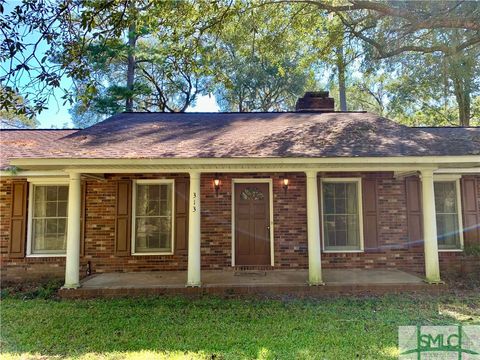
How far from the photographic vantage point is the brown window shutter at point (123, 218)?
25.4ft

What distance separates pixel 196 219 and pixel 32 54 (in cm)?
391

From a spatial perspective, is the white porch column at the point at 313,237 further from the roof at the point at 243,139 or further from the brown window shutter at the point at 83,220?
the brown window shutter at the point at 83,220

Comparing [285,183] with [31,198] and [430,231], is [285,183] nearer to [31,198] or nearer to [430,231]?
[430,231]

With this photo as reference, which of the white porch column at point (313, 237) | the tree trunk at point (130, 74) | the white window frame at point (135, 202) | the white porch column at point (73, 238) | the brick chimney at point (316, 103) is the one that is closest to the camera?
the white porch column at point (73, 238)

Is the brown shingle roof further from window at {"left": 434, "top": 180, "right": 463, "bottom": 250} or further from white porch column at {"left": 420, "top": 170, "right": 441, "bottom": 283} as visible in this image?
window at {"left": 434, "top": 180, "right": 463, "bottom": 250}

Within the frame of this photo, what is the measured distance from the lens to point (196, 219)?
21.2ft

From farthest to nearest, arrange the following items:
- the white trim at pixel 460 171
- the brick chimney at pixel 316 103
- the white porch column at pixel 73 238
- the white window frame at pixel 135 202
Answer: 1. the brick chimney at pixel 316 103
2. the white window frame at pixel 135 202
3. the white trim at pixel 460 171
4. the white porch column at pixel 73 238

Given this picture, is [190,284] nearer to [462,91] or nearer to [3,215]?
[3,215]

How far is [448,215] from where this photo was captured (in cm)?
812

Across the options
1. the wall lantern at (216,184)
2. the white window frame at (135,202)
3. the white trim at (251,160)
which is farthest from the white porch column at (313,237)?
the white window frame at (135,202)

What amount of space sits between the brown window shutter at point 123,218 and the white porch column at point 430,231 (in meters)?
6.26

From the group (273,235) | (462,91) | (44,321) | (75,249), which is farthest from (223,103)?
(44,321)

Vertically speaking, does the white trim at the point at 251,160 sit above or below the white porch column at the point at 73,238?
above

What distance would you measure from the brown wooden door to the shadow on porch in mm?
788
